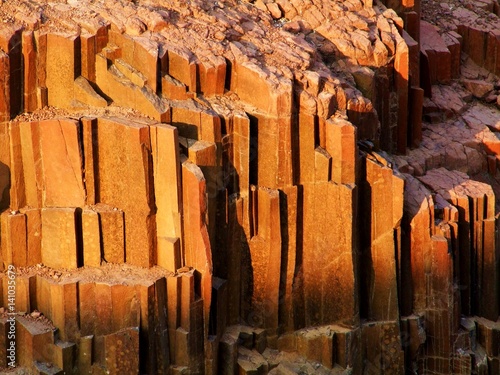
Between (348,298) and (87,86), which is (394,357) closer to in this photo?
(348,298)

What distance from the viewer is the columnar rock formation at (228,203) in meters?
28.4

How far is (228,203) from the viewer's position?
29.3 meters

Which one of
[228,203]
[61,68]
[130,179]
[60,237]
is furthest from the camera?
[228,203]

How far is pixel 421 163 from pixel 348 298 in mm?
4014

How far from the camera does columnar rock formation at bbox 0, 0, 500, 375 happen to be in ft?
93.1

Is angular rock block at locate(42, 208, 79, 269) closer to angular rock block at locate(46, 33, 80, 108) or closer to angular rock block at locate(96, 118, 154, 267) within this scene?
angular rock block at locate(96, 118, 154, 267)

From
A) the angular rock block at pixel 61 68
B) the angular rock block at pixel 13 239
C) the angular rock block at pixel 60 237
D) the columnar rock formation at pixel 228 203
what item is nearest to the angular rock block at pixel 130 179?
the columnar rock formation at pixel 228 203

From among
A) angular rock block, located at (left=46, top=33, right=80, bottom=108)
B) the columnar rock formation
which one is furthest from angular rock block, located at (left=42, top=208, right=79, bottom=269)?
angular rock block, located at (left=46, top=33, right=80, bottom=108)

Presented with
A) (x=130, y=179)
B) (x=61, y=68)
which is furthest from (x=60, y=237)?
(x=61, y=68)

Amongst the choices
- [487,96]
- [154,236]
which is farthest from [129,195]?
[487,96]

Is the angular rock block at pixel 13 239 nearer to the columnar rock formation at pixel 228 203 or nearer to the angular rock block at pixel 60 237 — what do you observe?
the columnar rock formation at pixel 228 203

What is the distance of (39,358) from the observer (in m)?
28.3

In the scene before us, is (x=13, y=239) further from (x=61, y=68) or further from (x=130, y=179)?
(x=61, y=68)

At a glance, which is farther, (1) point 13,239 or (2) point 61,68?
(2) point 61,68
